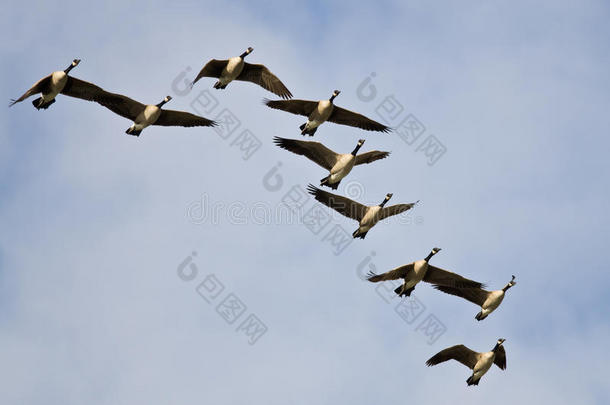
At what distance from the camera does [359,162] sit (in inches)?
2388

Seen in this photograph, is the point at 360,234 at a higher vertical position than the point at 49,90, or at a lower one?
lower

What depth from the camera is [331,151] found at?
59.9 m

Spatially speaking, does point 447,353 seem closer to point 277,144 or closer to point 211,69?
point 277,144

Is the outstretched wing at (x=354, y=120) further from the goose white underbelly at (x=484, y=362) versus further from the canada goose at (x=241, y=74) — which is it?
the goose white underbelly at (x=484, y=362)

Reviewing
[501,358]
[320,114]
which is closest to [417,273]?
[501,358]

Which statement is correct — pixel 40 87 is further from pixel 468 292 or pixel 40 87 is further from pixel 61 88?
pixel 468 292

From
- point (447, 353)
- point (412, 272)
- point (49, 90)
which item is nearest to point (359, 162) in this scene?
point (412, 272)

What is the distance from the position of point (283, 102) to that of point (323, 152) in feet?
9.78

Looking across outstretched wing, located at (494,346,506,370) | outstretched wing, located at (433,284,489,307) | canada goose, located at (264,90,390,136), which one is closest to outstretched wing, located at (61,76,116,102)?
canada goose, located at (264,90,390,136)

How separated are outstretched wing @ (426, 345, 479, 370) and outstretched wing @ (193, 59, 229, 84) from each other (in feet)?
54.4

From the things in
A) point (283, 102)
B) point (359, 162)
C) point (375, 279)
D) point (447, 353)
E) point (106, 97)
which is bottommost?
point (447, 353)

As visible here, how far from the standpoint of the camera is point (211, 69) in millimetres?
60594

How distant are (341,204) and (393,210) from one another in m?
2.45

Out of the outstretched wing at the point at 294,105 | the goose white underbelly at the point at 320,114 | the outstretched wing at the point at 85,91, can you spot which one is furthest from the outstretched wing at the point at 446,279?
the outstretched wing at the point at 85,91
